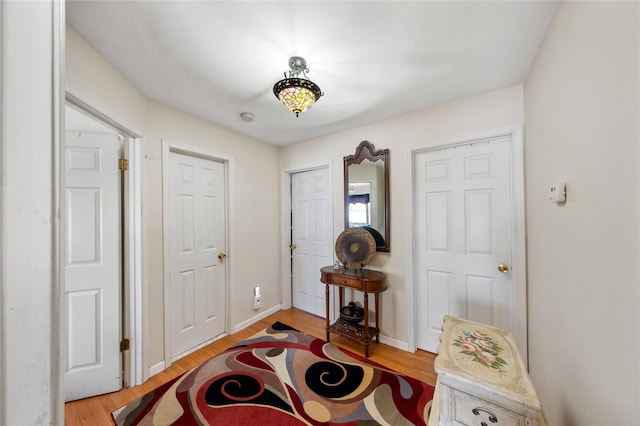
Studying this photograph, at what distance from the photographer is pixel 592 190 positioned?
85 centimetres

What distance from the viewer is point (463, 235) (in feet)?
6.81

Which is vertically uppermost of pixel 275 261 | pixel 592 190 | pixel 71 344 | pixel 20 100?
pixel 20 100

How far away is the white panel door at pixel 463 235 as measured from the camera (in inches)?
74.9

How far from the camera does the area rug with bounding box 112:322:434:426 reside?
1518 mm

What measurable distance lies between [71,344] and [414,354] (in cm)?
273

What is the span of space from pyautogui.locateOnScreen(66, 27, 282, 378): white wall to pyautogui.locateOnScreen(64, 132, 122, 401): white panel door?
0.61 ft

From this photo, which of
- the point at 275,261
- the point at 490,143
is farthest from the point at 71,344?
the point at 490,143

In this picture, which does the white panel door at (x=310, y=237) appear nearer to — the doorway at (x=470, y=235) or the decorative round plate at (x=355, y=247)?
the decorative round plate at (x=355, y=247)

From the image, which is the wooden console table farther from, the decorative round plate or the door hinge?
the door hinge

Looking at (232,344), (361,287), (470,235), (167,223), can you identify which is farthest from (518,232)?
(167,223)

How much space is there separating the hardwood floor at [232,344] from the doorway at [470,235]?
0.29 metres

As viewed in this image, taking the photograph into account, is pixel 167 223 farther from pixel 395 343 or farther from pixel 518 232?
pixel 518 232

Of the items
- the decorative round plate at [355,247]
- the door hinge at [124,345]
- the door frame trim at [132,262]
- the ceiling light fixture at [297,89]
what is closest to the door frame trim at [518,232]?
the decorative round plate at [355,247]

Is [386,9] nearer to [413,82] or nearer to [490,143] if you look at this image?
[413,82]
